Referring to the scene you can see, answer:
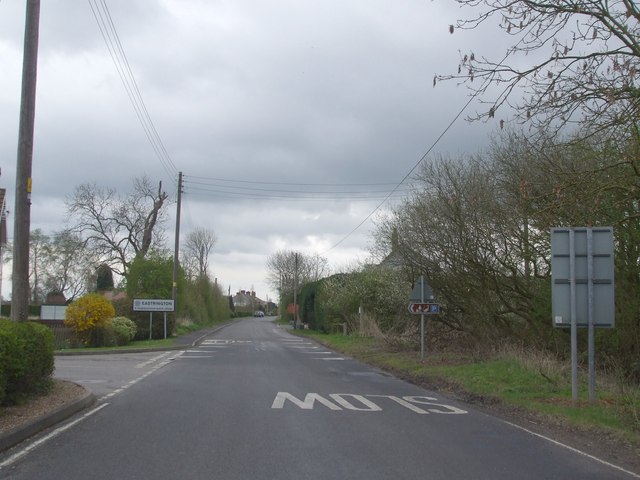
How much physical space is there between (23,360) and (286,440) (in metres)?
4.37

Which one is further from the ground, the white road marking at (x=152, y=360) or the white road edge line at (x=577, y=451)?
the white road edge line at (x=577, y=451)

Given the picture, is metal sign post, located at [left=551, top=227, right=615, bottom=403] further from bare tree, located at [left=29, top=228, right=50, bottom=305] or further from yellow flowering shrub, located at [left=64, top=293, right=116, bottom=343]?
bare tree, located at [left=29, top=228, right=50, bottom=305]

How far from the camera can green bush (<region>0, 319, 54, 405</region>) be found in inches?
354

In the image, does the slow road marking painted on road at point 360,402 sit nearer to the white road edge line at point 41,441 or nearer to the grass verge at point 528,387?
the grass verge at point 528,387

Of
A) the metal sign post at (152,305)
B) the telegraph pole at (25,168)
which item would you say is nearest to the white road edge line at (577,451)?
the telegraph pole at (25,168)

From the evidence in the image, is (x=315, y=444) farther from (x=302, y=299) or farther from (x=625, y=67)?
(x=302, y=299)

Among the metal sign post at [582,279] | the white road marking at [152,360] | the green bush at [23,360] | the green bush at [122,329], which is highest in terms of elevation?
the metal sign post at [582,279]

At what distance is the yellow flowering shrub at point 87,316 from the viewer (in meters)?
30.0

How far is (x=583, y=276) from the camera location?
11.5 metres

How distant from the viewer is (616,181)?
10672mm

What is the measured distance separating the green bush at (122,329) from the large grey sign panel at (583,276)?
24.7m

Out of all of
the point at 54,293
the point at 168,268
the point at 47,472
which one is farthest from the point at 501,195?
the point at 54,293

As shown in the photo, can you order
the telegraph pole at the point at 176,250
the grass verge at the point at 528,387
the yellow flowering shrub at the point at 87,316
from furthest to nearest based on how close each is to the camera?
the telegraph pole at the point at 176,250, the yellow flowering shrub at the point at 87,316, the grass verge at the point at 528,387

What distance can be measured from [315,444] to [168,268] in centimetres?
3404
